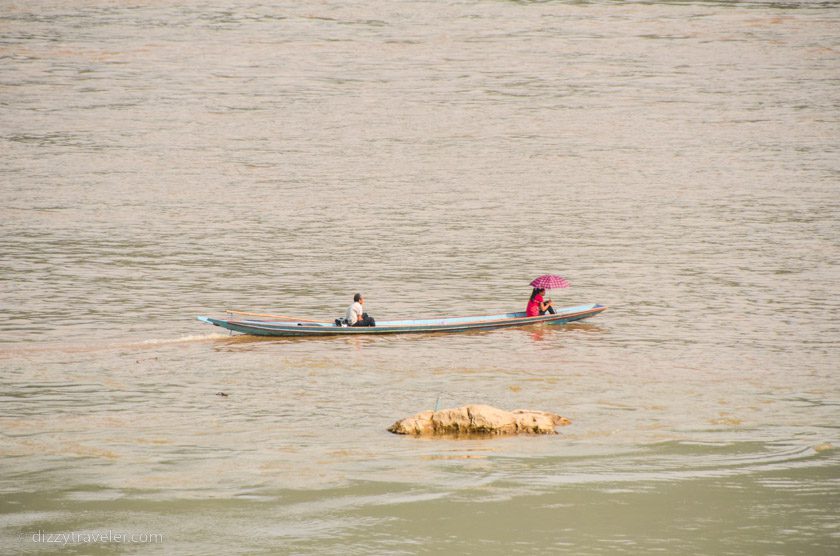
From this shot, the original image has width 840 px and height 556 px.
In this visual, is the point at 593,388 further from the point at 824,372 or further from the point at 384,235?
the point at 384,235

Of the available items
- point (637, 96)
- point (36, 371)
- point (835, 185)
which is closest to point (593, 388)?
point (36, 371)

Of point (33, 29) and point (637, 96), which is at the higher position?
point (33, 29)

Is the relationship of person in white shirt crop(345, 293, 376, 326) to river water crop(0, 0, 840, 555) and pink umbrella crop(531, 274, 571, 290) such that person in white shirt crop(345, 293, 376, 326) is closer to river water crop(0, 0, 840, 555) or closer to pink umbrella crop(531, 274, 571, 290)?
river water crop(0, 0, 840, 555)

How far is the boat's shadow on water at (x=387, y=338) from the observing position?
2741 centimetres

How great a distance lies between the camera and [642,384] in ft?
78.1

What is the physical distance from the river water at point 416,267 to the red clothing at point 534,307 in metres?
0.71

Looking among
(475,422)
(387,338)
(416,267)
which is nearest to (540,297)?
(387,338)

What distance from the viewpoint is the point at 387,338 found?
2795 centimetres

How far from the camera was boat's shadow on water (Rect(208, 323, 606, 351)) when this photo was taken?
27406mm

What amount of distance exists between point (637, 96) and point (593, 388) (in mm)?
37864

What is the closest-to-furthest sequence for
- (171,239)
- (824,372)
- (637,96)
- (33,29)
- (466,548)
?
(466,548)
(824,372)
(171,239)
(637,96)
(33,29)

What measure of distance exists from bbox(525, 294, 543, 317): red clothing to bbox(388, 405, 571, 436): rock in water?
9955 millimetres

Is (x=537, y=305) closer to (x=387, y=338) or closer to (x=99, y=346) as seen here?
(x=387, y=338)

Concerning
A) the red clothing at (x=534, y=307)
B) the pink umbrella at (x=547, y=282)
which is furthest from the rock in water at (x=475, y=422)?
the pink umbrella at (x=547, y=282)
